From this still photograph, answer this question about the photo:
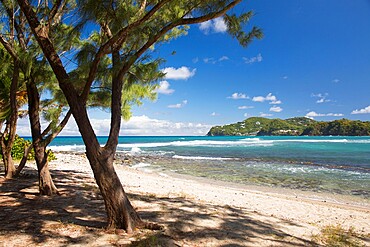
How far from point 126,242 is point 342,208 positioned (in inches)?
247

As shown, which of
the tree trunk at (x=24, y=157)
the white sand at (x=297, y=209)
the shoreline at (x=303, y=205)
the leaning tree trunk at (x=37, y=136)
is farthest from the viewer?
the tree trunk at (x=24, y=157)

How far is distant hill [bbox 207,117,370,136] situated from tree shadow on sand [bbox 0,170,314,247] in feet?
335

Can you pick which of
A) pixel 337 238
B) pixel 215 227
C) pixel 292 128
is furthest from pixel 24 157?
pixel 292 128

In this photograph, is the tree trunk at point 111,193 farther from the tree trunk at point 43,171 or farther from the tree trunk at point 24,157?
the tree trunk at point 24,157

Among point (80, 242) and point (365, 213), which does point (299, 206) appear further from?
point (80, 242)

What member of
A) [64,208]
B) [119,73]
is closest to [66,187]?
[64,208]

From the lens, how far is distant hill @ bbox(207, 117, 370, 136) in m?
91.2

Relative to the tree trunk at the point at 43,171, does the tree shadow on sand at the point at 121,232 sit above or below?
below

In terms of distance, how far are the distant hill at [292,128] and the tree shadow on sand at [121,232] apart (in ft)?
335

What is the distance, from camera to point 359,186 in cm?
1000

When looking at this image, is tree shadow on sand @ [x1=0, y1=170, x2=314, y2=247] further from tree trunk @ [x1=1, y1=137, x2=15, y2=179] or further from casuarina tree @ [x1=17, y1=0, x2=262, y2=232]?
tree trunk @ [x1=1, y1=137, x2=15, y2=179]

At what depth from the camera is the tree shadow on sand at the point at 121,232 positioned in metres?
3.17

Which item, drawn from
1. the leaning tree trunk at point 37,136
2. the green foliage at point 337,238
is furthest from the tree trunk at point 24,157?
the green foliage at point 337,238

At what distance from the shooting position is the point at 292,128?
391ft
